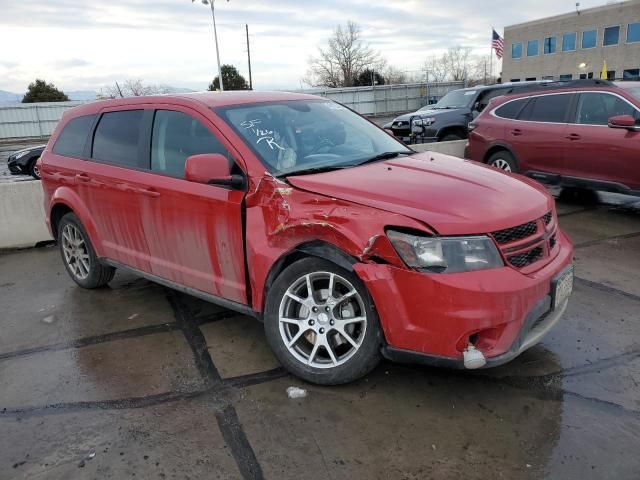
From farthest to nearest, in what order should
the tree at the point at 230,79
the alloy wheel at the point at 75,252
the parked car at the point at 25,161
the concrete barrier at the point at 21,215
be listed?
the tree at the point at 230,79, the parked car at the point at 25,161, the concrete barrier at the point at 21,215, the alloy wheel at the point at 75,252

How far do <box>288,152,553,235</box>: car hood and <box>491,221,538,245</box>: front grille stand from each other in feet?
0.10

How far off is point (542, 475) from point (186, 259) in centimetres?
260

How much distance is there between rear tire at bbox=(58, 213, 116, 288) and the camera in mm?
4969

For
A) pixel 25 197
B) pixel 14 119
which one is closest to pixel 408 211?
pixel 25 197

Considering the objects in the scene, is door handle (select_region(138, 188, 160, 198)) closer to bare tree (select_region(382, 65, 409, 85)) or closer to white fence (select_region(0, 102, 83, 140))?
white fence (select_region(0, 102, 83, 140))

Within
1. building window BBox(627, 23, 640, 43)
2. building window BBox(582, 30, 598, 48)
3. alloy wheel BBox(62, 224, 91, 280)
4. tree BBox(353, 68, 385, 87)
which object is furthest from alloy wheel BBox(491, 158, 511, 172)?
tree BBox(353, 68, 385, 87)

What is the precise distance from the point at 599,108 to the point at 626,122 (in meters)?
0.69

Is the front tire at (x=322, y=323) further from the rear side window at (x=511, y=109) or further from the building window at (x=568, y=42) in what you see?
the building window at (x=568, y=42)

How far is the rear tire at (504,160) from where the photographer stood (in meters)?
8.16

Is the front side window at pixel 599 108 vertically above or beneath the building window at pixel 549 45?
beneath

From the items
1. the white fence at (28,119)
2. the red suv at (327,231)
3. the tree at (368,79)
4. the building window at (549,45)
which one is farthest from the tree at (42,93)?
the building window at (549,45)

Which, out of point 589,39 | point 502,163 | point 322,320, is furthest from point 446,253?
point 589,39

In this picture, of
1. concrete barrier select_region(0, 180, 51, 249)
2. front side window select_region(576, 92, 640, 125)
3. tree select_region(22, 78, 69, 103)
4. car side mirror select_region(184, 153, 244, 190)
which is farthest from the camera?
tree select_region(22, 78, 69, 103)

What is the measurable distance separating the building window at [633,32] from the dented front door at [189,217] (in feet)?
180
